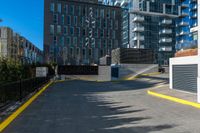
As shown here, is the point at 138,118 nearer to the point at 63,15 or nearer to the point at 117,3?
the point at 63,15

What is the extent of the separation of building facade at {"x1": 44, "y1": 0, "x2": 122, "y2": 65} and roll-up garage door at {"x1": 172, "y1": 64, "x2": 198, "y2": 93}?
76887 mm

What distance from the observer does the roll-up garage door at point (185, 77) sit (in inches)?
802

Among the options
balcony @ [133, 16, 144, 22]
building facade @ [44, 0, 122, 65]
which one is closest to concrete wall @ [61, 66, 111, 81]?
balcony @ [133, 16, 144, 22]

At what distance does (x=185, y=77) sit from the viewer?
22.0 metres

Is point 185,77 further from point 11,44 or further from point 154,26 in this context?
point 154,26

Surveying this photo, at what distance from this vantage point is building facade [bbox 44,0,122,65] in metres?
102

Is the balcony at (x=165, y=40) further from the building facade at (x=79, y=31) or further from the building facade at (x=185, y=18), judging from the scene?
the building facade at (x=79, y=31)

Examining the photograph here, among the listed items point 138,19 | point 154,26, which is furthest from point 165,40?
point 138,19

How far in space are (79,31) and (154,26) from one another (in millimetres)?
25988

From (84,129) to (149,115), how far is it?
143 inches

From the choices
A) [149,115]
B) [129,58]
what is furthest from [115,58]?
[149,115]

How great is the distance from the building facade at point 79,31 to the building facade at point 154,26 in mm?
12075

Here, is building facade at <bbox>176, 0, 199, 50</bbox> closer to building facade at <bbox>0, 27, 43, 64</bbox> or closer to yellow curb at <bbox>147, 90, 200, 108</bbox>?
building facade at <bbox>0, 27, 43, 64</bbox>

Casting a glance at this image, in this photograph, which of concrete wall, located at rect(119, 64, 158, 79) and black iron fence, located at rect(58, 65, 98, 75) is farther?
concrete wall, located at rect(119, 64, 158, 79)
